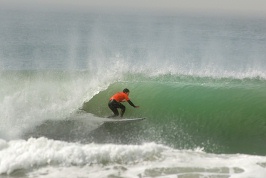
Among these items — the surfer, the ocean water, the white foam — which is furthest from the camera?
the surfer

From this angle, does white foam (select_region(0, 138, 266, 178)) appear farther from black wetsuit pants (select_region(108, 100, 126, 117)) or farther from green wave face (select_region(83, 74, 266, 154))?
black wetsuit pants (select_region(108, 100, 126, 117))

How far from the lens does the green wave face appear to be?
11492 mm

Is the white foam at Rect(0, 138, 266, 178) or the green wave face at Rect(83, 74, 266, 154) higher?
the green wave face at Rect(83, 74, 266, 154)

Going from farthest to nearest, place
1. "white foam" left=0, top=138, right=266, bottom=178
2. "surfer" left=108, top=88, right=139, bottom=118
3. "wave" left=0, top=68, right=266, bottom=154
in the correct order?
"surfer" left=108, top=88, right=139, bottom=118 < "wave" left=0, top=68, right=266, bottom=154 < "white foam" left=0, top=138, right=266, bottom=178

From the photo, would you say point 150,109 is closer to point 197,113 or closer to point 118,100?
point 118,100

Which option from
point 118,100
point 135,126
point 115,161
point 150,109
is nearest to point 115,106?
point 118,100

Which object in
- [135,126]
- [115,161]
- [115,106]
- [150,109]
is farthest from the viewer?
[150,109]

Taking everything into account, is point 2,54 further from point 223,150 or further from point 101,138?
point 223,150

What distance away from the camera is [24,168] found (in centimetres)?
952

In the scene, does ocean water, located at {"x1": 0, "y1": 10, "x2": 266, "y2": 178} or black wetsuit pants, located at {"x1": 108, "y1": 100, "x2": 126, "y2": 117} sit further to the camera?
black wetsuit pants, located at {"x1": 108, "y1": 100, "x2": 126, "y2": 117}

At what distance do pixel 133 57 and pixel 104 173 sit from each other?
2480 centimetres

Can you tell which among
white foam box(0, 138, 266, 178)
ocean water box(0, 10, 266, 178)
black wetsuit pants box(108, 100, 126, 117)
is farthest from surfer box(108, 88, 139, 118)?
white foam box(0, 138, 266, 178)

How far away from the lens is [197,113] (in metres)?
12.9

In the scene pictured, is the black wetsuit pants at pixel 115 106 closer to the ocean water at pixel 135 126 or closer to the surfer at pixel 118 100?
the surfer at pixel 118 100
